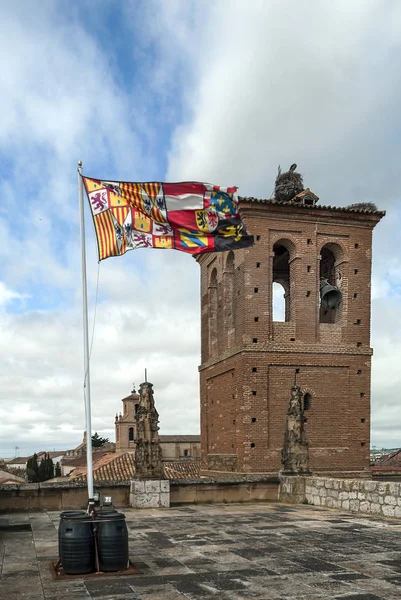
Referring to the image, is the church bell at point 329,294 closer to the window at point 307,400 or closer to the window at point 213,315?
the window at point 307,400

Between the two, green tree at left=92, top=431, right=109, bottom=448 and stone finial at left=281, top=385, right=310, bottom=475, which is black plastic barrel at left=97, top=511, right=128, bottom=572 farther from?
green tree at left=92, top=431, right=109, bottom=448

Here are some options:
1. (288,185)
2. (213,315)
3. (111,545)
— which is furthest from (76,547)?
(288,185)

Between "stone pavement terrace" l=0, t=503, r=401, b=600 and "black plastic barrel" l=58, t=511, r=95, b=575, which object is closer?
"stone pavement terrace" l=0, t=503, r=401, b=600

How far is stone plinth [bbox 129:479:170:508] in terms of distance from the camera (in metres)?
15.9

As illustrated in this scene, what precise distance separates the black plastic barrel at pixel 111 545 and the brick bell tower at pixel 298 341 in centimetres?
1947

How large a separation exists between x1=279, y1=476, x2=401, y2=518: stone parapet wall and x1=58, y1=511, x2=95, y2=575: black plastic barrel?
306 inches

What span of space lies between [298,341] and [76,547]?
2154 cm

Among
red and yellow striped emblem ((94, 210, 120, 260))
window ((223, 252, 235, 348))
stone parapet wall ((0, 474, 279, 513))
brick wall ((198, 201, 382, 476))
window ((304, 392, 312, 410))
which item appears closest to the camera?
red and yellow striped emblem ((94, 210, 120, 260))

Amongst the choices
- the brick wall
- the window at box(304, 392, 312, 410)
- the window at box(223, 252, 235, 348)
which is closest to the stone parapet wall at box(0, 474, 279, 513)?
the brick wall

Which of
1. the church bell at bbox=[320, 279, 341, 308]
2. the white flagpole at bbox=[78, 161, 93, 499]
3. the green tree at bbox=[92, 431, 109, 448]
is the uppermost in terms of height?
the church bell at bbox=[320, 279, 341, 308]

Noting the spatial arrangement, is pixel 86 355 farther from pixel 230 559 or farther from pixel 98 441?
pixel 98 441

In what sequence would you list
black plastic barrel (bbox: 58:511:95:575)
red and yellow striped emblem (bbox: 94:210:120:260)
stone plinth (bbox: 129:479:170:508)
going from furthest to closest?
stone plinth (bbox: 129:479:170:508) < red and yellow striped emblem (bbox: 94:210:120:260) < black plastic barrel (bbox: 58:511:95:575)

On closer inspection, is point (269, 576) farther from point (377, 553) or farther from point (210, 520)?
point (210, 520)

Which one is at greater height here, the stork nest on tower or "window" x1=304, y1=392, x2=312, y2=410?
the stork nest on tower
